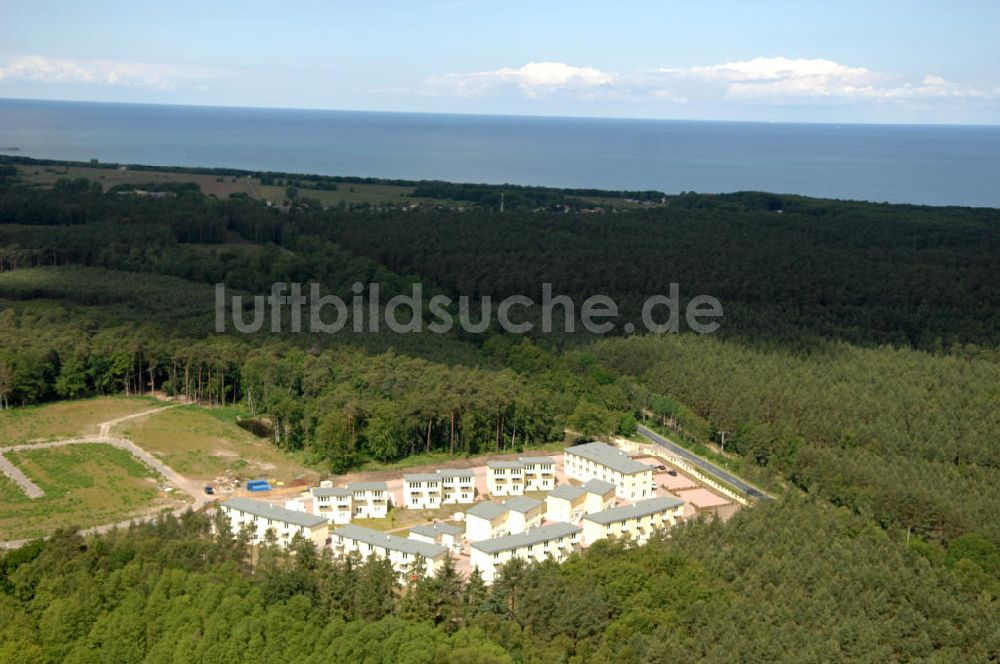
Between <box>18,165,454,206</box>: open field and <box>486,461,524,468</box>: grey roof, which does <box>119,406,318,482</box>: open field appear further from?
<box>18,165,454,206</box>: open field

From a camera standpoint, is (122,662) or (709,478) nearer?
(122,662)

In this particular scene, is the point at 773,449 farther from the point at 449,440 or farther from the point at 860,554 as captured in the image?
the point at 449,440

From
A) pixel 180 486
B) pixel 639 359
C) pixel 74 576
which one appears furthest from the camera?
pixel 639 359

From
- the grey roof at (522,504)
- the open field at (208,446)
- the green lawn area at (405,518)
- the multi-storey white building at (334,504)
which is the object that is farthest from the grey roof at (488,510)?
the open field at (208,446)

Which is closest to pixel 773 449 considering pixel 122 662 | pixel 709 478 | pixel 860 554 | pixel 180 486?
pixel 709 478

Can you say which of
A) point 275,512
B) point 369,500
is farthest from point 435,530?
point 275,512

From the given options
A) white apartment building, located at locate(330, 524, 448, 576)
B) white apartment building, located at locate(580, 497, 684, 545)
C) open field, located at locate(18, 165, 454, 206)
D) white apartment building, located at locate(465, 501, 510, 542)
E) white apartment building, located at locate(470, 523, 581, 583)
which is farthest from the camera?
open field, located at locate(18, 165, 454, 206)

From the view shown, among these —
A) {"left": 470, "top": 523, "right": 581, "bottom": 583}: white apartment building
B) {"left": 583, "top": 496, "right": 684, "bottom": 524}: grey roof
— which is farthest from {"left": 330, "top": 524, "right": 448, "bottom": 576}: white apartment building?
{"left": 583, "top": 496, "right": 684, "bottom": 524}: grey roof
